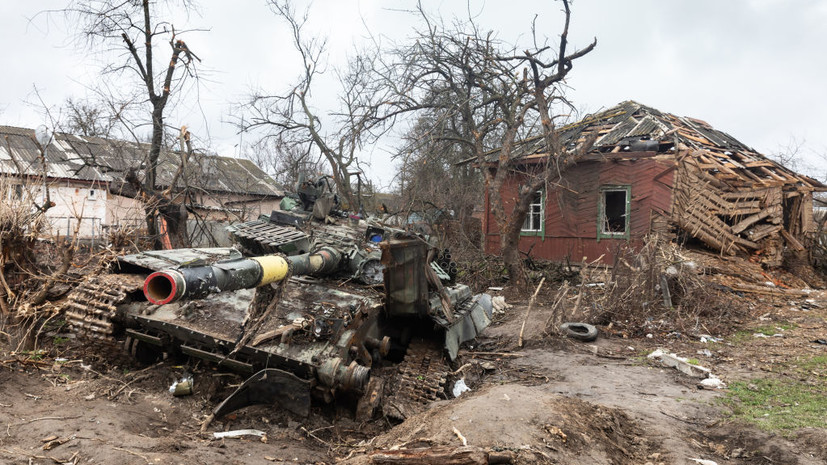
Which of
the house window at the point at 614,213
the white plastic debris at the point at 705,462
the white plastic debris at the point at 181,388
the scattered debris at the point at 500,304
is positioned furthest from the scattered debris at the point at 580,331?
the white plastic debris at the point at 181,388

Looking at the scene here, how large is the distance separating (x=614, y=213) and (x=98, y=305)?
13.6 metres

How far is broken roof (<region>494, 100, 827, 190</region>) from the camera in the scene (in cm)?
1295

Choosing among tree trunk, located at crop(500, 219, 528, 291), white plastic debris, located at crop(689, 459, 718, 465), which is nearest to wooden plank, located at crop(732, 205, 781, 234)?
tree trunk, located at crop(500, 219, 528, 291)

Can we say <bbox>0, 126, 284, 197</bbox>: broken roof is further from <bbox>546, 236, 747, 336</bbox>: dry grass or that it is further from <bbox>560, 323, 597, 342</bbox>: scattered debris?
<bbox>546, 236, 747, 336</bbox>: dry grass

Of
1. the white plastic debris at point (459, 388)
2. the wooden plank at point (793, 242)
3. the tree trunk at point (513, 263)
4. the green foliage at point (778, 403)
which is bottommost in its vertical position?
the white plastic debris at point (459, 388)

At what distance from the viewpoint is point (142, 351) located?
20.4ft

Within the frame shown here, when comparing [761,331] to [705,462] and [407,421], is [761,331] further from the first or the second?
[407,421]

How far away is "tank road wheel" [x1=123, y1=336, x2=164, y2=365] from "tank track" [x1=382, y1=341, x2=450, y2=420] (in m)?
2.86

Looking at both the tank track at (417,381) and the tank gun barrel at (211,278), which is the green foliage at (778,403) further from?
the tank gun barrel at (211,278)

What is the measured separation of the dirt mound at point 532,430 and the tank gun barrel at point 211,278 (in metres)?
1.51

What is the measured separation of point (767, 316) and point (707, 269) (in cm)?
187

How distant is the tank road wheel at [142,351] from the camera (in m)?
6.05

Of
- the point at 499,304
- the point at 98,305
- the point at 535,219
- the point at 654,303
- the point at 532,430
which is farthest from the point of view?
the point at 535,219

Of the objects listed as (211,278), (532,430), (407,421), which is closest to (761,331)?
(532,430)
